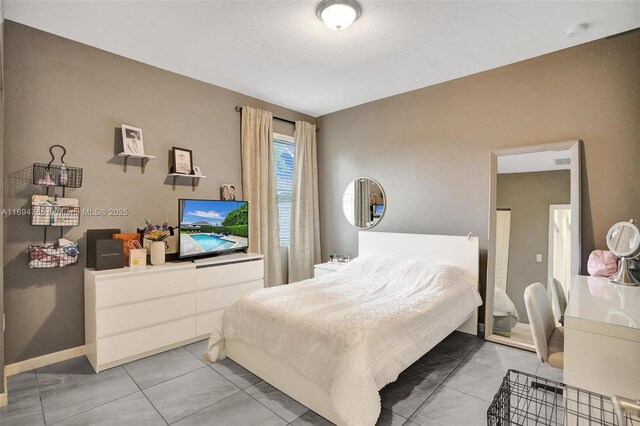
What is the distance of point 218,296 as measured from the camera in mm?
3320

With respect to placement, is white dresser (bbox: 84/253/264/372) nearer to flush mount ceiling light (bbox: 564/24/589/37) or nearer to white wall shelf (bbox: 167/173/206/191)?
white wall shelf (bbox: 167/173/206/191)

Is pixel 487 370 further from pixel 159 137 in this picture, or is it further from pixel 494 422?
pixel 159 137

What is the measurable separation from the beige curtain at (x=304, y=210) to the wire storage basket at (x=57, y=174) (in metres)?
2.52

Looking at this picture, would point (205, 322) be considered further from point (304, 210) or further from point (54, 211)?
point (304, 210)

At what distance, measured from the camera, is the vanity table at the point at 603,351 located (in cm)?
122

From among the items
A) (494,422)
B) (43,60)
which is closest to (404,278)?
(494,422)

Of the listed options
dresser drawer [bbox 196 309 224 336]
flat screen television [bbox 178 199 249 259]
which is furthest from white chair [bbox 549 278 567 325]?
flat screen television [bbox 178 199 249 259]

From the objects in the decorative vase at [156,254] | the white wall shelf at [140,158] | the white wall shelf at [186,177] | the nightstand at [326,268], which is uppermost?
the white wall shelf at [140,158]

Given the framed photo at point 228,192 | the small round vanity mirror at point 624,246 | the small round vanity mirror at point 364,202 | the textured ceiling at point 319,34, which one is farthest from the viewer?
the small round vanity mirror at point 364,202

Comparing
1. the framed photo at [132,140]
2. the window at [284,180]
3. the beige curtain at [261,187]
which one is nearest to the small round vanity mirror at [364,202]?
the window at [284,180]

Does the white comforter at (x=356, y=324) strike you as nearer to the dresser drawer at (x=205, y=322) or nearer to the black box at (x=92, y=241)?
the dresser drawer at (x=205, y=322)

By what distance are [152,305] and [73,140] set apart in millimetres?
1599

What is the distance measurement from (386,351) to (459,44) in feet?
8.54

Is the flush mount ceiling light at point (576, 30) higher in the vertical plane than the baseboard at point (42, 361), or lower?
higher
